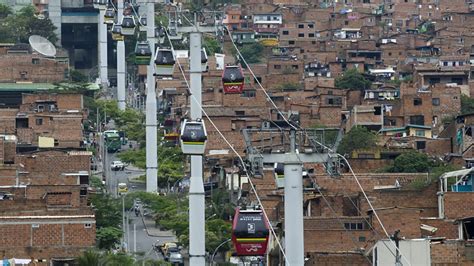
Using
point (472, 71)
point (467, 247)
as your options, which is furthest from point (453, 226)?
point (472, 71)

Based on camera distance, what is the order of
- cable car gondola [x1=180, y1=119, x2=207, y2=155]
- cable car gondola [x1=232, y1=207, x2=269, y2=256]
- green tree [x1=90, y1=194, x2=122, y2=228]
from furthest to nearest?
green tree [x1=90, y1=194, x2=122, y2=228], cable car gondola [x1=180, y1=119, x2=207, y2=155], cable car gondola [x1=232, y1=207, x2=269, y2=256]

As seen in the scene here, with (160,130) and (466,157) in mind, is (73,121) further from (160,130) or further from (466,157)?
(466,157)

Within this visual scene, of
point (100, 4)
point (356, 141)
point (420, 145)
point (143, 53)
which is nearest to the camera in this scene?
point (143, 53)

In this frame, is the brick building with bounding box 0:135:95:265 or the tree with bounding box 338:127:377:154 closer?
the brick building with bounding box 0:135:95:265

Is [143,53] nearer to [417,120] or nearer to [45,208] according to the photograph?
[45,208]

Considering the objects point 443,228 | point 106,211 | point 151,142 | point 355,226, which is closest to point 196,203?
point 443,228

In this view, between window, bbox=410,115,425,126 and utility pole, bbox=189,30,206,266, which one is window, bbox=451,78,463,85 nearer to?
window, bbox=410,115,425,126

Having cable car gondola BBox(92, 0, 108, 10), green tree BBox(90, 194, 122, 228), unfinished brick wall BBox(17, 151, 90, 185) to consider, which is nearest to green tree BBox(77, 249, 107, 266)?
green tree BBox(90, 194, 122, 228)
